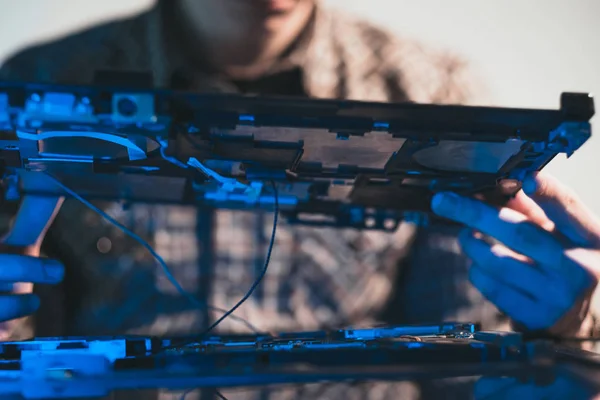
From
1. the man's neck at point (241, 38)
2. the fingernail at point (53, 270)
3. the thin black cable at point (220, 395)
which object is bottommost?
the thin black cable at point (220, 395)

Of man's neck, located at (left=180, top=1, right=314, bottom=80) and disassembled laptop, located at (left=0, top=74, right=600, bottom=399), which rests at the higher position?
man's neck, located at (left=180, top=1, right=314, bottom=80)

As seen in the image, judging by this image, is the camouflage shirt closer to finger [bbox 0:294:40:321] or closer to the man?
the man

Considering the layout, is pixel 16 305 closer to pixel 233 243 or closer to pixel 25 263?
pixel 25 263

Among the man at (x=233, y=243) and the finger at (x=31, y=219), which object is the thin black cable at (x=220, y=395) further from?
the man at (x=233, y=243)

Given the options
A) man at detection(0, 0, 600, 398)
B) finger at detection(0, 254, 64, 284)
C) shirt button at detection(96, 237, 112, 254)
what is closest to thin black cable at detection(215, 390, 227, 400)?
finger at detection(0, 254, 64, 284)

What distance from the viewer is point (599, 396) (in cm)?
37

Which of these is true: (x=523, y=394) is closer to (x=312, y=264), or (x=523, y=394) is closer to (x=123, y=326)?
(x=312, y=264)

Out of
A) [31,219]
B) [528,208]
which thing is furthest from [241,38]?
[528,208]

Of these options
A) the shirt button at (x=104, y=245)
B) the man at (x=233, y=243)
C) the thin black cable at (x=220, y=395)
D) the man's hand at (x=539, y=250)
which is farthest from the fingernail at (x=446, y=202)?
the shirt button at (x=104, y=245)

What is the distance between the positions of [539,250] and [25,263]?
0.61 metres

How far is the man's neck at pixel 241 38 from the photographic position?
3.17 ft

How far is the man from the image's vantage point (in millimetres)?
993

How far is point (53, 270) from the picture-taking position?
0.65 metres

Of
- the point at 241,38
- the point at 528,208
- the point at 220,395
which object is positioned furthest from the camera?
the point at 241,38
